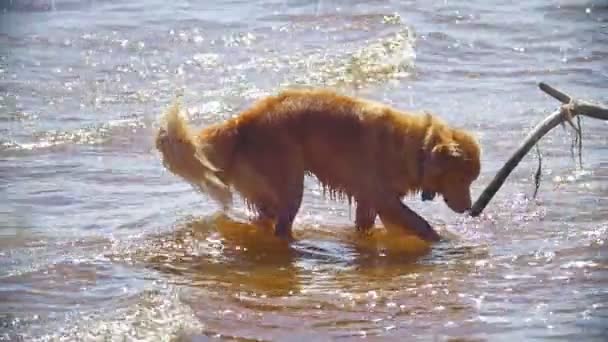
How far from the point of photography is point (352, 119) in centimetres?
825

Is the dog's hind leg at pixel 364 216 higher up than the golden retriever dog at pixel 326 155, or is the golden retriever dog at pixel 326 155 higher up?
the golden retriever dog at pixel 326 155

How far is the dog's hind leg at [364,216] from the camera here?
8.41m

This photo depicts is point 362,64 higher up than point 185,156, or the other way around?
point 185,156

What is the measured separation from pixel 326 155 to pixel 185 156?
2.85ft

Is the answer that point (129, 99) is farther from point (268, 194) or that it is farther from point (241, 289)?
point (241, 289)

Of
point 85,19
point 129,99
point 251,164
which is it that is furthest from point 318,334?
point 85,19

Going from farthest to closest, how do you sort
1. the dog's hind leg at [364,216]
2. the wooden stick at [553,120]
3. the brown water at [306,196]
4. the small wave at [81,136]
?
the small wave at [81,136]
the dog's hind leg at [364,216]
the wooden stick at [553,120]
the brown water at [306,196]

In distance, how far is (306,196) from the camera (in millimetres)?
9367

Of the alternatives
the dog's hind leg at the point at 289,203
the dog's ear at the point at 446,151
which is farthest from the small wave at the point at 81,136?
the dog's ear at the point at 446,151

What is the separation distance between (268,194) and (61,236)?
128cm

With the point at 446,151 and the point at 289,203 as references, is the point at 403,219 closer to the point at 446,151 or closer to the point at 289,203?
the point at 446,151

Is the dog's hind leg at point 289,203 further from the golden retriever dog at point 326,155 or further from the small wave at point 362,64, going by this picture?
the small wave at point 362,64

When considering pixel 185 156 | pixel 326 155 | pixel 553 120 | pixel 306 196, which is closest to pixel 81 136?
pixel 306 196

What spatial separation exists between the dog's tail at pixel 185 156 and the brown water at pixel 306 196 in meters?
0.33
